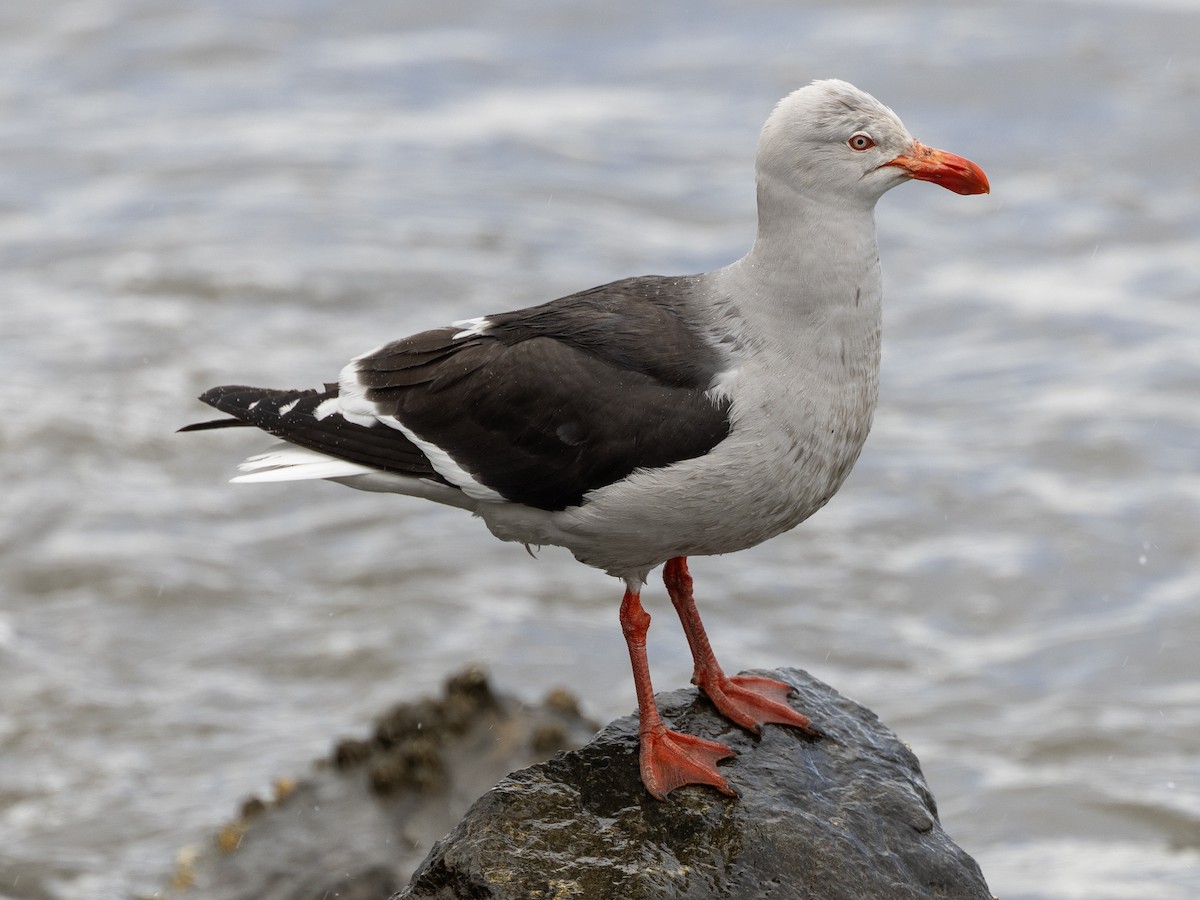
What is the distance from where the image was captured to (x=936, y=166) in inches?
226

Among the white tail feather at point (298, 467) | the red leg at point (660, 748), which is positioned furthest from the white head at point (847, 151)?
the white tail feather at point (298, 467)

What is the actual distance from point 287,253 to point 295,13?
7.90 metres

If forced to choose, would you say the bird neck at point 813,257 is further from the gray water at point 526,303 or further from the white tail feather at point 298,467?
the gray water at point 526,303

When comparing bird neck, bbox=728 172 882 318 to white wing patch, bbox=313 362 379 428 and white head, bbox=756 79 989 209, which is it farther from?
white wing patch, bbox=313 362 379 428

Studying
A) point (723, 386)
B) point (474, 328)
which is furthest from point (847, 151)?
point (474, 328)

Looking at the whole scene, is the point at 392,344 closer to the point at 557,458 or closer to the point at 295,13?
the point at 557,458

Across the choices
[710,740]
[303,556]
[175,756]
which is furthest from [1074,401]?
[710,740]

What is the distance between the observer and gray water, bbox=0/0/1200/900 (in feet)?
36.3

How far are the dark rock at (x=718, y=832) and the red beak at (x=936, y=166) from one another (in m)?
2.25

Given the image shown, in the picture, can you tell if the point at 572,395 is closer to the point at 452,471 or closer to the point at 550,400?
the point at 550,400

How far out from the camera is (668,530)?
573cm

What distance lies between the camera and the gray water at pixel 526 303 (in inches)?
435

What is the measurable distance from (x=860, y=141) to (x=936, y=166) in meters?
0.29

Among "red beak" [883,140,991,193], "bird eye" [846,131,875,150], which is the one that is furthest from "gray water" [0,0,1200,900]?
"bird eye" [846,131,875,150]
